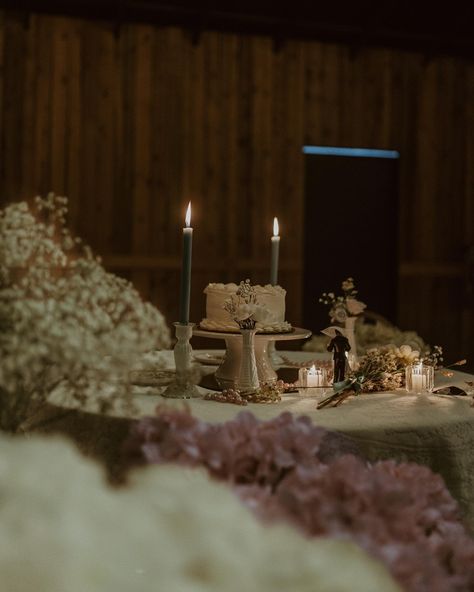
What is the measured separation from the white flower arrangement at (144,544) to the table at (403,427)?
938 millimetres

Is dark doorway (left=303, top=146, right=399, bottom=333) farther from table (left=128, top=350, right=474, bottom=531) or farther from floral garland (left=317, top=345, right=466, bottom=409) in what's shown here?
table (left=128, top=350, right=474, bottom=531)

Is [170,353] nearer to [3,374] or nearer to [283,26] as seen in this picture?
[3,374]

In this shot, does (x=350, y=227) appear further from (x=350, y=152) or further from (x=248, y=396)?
(x=248, y=396)

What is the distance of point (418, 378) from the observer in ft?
7.61

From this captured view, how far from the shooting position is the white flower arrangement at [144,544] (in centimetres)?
76

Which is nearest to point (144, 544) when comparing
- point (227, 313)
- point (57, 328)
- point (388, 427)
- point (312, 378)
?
point (57, 328)

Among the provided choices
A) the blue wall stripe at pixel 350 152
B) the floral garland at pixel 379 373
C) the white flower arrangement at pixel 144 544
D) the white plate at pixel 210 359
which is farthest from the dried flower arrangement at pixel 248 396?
the blue wall stripe at pixel 350 152

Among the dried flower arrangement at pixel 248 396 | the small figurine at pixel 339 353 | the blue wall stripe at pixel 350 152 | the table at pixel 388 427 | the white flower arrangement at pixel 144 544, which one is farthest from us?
the blue wall stripe at pixel 350 152

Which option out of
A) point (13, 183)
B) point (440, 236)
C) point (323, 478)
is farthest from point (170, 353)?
point (440, 236)

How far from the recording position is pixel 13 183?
22.4 feet

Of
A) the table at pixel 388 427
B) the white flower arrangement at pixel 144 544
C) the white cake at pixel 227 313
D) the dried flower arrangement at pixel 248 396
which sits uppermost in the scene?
the white cake at pixel 227 313

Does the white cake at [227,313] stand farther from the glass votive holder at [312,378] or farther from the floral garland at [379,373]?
the floral garland at [379,373]

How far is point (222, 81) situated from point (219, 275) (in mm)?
1682

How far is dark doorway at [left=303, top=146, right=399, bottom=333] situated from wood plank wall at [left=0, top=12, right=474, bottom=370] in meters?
0.12
